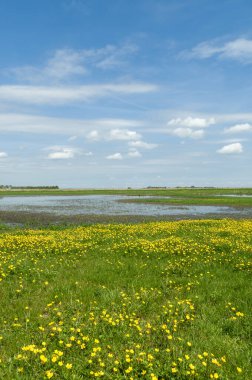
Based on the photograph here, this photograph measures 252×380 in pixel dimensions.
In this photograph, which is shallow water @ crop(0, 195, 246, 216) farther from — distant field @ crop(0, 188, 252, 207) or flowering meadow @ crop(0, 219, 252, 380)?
flowering meadow @ crop(0, 219, 252, 380)

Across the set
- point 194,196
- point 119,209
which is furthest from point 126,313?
point 194,196

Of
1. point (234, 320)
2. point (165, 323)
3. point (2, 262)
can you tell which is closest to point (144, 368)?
point (165, 323)

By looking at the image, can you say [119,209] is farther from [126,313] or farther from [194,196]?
[194,196]

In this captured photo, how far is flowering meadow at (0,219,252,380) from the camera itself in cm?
584

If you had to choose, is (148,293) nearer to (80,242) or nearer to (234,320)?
(234,320)

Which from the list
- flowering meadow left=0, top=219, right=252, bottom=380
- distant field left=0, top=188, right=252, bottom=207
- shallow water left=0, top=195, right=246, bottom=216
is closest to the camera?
flowering meadow left=0, top=219, right=252, bottom=380

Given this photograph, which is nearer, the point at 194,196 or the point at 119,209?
the point at 119,209

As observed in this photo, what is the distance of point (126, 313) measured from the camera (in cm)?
812

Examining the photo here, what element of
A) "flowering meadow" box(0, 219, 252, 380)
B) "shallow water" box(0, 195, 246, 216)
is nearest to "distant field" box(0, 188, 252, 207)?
"shallow water" box(0, 195, 246, 216)

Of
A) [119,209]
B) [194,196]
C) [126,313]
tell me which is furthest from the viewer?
[194,196]

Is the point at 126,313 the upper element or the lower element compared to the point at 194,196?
lower

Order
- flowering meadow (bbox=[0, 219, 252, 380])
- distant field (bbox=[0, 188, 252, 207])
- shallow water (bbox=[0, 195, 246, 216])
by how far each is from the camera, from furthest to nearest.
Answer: distant field (bbox=[0, 188, 252, 207])
shallow water (bbox=[0, 195, 246, 216])
flowering meadow (bbox=[0, 219, 252, 380])

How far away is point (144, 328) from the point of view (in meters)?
7.28

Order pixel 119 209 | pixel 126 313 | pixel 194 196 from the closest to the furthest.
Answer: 1. pixel 126 313
2. pixel 119 209
3. pixel 194 196
